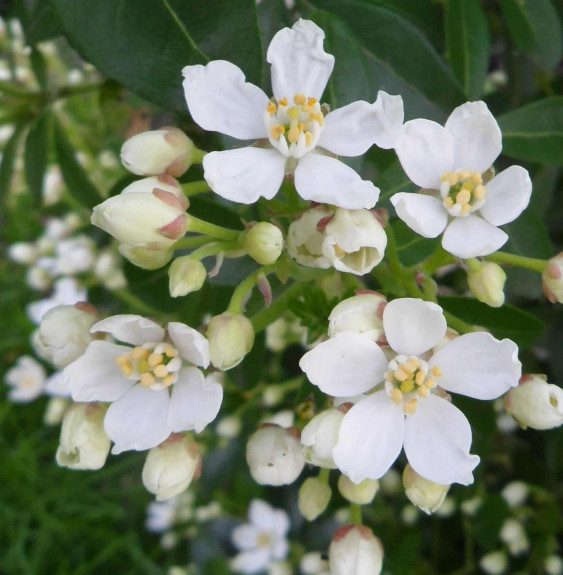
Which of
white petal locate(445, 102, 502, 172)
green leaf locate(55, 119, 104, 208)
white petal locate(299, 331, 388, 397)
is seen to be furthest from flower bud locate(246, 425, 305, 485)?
green leaf locate(55, 119, 104, 208)

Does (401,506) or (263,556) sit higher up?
(401,506)

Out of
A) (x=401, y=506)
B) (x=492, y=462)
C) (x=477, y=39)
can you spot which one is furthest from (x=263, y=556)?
(x=477, y=39)

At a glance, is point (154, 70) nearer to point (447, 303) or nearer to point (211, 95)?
point (211, 95)

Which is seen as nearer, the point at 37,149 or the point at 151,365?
the point at 151,365

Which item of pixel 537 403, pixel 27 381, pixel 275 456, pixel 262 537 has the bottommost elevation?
pixel 27 381

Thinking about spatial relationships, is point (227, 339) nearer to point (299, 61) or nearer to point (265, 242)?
point (265, 242)

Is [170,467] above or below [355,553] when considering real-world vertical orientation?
above

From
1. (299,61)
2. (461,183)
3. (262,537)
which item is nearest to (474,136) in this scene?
(461,183)
